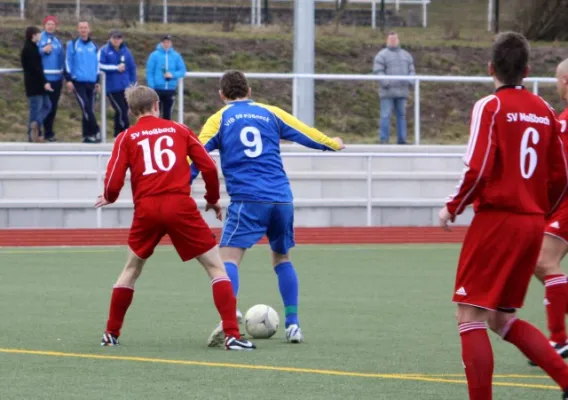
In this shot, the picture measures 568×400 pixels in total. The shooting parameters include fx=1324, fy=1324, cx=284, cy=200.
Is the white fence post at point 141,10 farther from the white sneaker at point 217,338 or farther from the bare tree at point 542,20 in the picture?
the white sneaker at point 217,338

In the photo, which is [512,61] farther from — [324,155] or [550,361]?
[324,155]

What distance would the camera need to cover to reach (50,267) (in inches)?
559

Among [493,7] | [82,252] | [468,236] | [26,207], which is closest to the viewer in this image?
[468,236]

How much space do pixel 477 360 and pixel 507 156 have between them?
0.94 m

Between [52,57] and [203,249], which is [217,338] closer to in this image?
[203,249]

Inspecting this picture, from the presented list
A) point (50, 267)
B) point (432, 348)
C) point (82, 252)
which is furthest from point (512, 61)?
point (82, 252)

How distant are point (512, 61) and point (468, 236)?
0.84 metres

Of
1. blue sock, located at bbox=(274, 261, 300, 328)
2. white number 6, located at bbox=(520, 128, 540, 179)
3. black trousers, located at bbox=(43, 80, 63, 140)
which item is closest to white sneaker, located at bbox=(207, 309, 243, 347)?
blue sock, located at bbox=(274, 261, 300, 328)

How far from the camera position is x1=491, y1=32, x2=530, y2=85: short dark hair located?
6.12 metres

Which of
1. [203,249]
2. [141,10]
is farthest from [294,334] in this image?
[141,10]

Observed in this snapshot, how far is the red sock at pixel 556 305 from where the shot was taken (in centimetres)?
784

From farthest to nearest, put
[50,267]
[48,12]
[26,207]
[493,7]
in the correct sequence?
[493,7]
[48,12]
[26,207]
[50,267]

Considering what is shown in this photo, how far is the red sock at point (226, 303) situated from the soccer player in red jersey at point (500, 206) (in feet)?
8.45

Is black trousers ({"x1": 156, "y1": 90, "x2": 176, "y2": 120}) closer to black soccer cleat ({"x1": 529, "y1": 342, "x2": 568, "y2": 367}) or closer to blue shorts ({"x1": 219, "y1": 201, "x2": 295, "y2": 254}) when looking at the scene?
blue shorts ({"x1": 219, "y1": 201, "x2": 295, "y2": 254})
